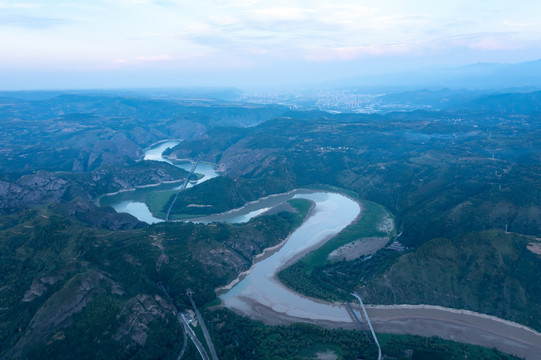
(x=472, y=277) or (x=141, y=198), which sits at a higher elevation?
(x=472, y=277)

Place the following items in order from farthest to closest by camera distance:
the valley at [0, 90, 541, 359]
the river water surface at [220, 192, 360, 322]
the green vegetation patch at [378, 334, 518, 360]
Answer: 1. the river water surface at [220, 192, 360, 322]
2. the valley at [0, 90, 541, 359]
3. the green vegetation patch at [378, 334, 518, 360]

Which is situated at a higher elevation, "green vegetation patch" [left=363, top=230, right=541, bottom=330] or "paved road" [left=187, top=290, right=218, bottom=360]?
"green vegetation patch" [left=363, top=230, right=541, bottom=330]

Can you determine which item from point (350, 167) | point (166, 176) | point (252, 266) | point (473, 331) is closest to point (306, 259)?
point (252, 266)

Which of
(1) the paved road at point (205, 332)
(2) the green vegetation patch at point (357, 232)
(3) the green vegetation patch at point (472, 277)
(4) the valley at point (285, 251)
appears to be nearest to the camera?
(1) the paved road at point (205, 332)

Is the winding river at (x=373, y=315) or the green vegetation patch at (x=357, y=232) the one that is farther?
the green vegetation patch at (x=357, y=232)

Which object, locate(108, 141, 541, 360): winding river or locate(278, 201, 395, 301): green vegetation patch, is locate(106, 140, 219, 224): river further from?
locate(278, 201, 395, 301): green vegetation patch

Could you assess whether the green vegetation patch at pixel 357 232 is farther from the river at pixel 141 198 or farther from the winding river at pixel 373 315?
the river at pixel 141 198

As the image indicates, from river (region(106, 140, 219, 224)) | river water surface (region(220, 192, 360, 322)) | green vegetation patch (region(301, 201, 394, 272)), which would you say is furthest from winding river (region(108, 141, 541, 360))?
river (region(106, 140, 219, 224))

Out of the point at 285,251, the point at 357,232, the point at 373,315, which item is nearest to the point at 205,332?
the point at 373,315

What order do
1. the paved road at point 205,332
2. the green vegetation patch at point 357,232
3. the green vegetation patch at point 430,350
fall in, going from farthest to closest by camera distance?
the green vegetation patch at point 357,232, the paved road at point 205,332, the green vegetation patch at point 430,350

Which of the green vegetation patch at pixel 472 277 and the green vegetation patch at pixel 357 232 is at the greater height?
the green vegetation patch at pixel 472 277

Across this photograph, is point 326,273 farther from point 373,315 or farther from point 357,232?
point 357,232

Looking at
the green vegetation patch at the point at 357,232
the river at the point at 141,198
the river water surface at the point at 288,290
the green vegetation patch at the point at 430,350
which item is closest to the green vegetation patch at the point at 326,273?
the green vegetation patch at the point at 357,232
